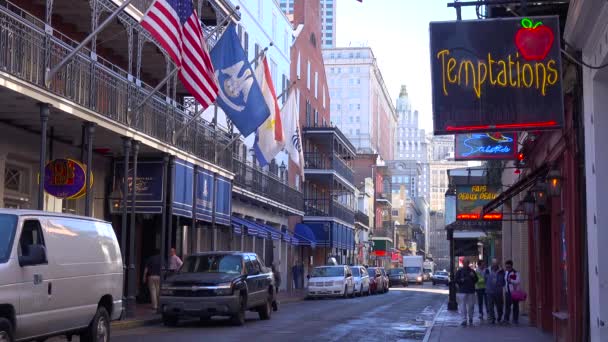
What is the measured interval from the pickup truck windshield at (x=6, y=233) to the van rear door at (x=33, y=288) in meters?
0.15

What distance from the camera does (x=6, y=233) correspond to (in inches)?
429

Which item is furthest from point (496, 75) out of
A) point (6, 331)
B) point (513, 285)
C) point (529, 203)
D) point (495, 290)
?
point (495, 290)

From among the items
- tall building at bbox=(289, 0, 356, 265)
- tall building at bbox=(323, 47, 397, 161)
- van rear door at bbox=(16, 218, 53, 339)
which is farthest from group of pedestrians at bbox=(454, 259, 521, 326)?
tall building at bbox=(323, 47, 397, 161)

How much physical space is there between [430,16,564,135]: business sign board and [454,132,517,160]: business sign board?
441 inches

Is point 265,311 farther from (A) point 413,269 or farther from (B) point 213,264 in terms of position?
(A) point 413,269

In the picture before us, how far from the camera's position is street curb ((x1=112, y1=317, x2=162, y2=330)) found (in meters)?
19.2

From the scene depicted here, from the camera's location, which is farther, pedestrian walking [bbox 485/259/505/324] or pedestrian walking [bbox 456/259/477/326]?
pedestrian walking [bbox 485/259/505/324]

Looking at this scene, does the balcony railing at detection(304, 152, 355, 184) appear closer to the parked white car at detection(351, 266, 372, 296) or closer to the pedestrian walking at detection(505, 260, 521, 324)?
the parked white car at detection(351, 266, 372, 296)

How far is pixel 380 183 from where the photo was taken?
10775 centimetres

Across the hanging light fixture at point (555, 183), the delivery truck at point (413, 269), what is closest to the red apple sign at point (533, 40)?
the hanging light fixture at point (555, 183)

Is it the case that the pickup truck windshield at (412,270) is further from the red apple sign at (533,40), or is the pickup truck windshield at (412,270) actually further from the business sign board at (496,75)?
the red apple sign at (533,40)

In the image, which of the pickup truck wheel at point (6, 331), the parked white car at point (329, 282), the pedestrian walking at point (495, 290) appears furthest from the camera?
the parked white car at point (329, 282)

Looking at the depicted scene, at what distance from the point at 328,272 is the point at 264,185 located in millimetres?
5170

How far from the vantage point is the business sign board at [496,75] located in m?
10.8
